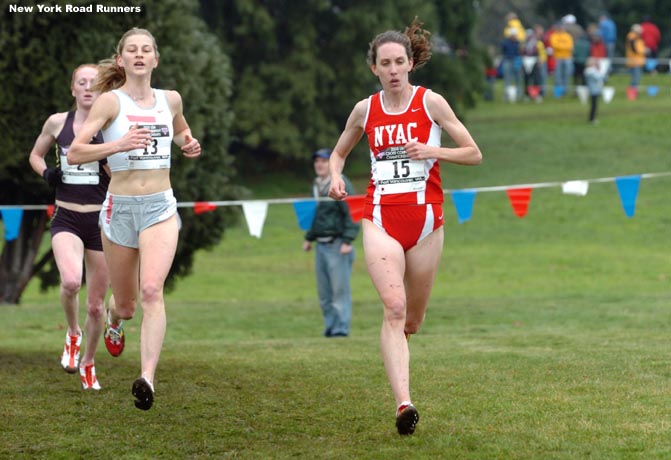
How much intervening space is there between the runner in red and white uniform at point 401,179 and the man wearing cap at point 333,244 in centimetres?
736

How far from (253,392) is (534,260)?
1983 centimetres

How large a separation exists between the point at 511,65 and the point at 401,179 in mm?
40936

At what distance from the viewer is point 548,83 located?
5434 cm

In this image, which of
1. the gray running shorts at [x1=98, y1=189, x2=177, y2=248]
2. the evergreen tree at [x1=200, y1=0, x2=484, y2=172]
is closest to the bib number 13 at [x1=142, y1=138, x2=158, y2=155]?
the gray running shorts at [x1=98, y1=189, x2=177, y2=248]

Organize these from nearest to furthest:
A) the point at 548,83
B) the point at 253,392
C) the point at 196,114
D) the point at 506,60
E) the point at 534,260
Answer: the point at 253,392 → the point at 196,114 → the point at 534,260 → the point at 506,60 → the point at 548,83

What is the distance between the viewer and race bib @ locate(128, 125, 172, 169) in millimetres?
8398

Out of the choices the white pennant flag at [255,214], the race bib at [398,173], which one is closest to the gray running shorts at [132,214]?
the race bib at [398,173]

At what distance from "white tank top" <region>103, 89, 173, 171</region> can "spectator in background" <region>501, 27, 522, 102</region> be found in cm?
3894

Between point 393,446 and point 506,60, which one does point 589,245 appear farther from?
point 393,446

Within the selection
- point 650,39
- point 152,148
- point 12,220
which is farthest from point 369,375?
point 650,39

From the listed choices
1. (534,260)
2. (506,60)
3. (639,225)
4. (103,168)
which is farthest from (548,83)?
(103,168)

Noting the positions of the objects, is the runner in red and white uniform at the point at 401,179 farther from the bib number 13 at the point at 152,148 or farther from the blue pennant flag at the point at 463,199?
the blue pennant flag at the point at 463,199

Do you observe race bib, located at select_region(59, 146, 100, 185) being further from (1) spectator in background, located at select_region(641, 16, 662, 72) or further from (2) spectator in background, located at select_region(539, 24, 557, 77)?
(1) spectator in background, located at select_region(641, 16, 662, 72)

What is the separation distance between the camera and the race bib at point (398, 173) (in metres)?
7.95
